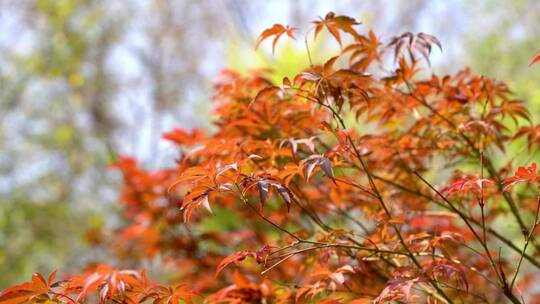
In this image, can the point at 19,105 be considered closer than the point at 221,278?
No

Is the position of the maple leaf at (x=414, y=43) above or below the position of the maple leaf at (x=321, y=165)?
above

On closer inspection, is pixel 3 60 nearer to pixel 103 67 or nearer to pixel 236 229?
pixel 103 67

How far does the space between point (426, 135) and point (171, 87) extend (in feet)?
23.7

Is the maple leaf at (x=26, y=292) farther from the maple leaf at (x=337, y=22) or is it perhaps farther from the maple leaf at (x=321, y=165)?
the maple leaf at (x=337, y=22)

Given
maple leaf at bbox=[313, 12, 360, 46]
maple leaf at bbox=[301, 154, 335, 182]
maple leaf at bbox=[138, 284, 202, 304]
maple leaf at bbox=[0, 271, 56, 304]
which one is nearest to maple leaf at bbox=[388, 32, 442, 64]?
maple leaf at bbox=[313, 12, 360, 46]

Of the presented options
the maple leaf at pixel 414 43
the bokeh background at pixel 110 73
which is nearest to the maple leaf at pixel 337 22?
the maple leaf at pixel 414 43

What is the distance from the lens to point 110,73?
708 cm

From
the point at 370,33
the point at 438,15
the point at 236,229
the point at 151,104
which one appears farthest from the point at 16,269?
the point at 438,15

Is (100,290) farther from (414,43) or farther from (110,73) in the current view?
(110,73)

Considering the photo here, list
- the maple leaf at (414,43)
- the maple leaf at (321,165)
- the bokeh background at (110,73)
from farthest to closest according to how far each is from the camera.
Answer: the bokeh background at (110,73)
the maple leaf at (414,43)
the maple leaf at (321,165)

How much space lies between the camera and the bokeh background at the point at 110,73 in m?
5.25

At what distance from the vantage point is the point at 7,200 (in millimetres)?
5070

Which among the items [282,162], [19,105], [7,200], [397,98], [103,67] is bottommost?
[282,162]

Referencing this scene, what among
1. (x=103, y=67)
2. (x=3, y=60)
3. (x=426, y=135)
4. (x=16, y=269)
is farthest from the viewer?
(x=103, y=67)
